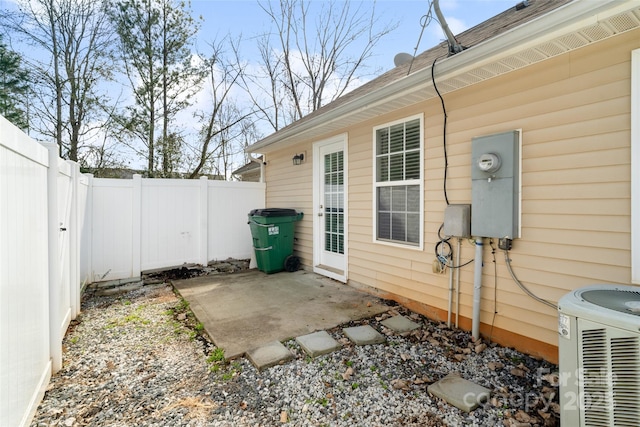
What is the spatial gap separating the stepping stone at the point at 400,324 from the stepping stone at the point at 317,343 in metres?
0.71

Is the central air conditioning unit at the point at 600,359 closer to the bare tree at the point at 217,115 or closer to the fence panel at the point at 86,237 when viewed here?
the fence panel at the point at 86,237

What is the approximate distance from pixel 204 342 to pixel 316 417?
1464 mm

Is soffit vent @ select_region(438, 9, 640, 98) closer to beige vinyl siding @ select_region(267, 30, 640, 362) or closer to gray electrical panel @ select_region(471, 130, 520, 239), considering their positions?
beige vinyl siding @ select_region(267, 30, 640, 362)

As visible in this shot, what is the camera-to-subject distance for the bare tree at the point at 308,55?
10.4 metres

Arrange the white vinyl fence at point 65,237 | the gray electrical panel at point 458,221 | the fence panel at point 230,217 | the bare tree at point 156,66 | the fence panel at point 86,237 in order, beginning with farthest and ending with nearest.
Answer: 1. the bare tree at point 156,66
2. the fence panel at point 230,217
3. the fence panel at point 86,237
4. the gray electrical panel at point 458,221
5. the white vinyl fence at point 65,237

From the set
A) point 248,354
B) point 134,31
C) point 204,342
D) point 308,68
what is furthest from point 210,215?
point 308,68

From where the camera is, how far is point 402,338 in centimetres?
295

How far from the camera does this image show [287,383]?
7.31ft

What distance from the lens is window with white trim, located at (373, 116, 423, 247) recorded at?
3.54m

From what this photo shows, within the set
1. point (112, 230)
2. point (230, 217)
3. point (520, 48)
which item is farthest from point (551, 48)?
point (112, 230)

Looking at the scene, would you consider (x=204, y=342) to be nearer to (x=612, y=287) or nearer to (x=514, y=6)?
(x=612, y=287)

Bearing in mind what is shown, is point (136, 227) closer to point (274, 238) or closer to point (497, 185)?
point (274, 238)

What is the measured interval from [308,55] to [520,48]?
34.7 feet

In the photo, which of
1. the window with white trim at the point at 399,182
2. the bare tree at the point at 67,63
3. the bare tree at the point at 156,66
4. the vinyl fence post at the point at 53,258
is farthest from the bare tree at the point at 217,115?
the vinyl fence post at the point at 53,258
